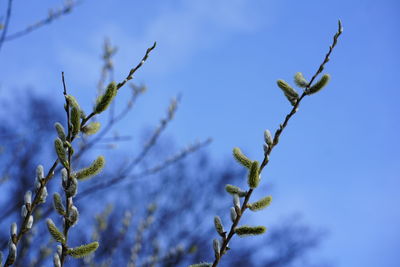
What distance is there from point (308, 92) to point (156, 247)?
190 centimetres

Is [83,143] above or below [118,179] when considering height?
above

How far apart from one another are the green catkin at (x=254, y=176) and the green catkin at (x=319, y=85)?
0.24 meters

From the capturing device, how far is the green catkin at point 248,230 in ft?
3.11

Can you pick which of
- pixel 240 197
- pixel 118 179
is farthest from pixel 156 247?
pixel 240 197

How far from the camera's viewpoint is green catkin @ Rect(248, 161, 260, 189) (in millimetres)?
923

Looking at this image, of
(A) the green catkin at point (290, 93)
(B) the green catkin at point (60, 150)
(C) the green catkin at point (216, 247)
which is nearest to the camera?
(B) the green catkin at point (60, 150)

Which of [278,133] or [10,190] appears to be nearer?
[278,133]

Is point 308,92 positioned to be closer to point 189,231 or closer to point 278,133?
point 278,133

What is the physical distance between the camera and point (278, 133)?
0.99m

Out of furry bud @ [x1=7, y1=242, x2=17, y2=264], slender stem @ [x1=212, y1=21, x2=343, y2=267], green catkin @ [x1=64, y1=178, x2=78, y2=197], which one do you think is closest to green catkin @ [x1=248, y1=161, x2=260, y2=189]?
slender stem @ [x1=212, y1=21, x2=343, y2=267]

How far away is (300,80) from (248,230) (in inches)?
14.9

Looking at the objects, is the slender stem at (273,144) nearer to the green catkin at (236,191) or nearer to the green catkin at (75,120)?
the green catkin at (236,191)

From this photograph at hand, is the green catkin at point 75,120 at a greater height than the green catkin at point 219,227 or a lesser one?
greater

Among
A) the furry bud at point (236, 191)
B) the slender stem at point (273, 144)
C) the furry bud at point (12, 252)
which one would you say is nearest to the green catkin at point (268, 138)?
the slender stem at point (273, 144)
